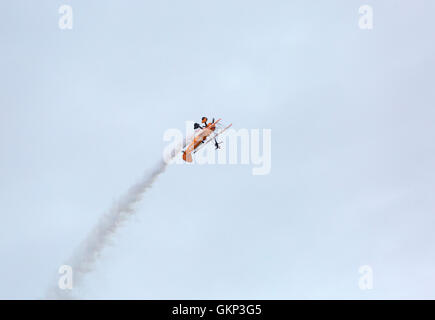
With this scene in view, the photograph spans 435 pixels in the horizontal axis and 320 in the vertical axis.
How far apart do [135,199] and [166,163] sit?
786 centimetres
